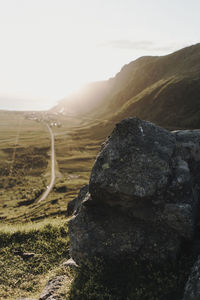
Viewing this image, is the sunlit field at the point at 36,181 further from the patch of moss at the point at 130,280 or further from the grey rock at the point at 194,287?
the grey rock at the point at 194,287

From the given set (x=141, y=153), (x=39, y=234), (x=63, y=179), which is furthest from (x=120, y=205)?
(x=63, y=179)

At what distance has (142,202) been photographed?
550 inches

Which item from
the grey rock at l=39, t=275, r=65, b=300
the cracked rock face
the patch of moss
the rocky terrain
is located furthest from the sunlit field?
the patch of moss

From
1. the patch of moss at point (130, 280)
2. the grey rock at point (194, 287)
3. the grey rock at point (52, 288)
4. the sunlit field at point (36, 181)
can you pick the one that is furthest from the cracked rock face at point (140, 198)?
the sunlit field at point (36, 181)

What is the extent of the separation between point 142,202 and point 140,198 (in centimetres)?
55

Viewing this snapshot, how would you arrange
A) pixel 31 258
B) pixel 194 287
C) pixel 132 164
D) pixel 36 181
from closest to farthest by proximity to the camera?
pixel 194 287
pixel 132 164
pixel 31 258
pixel 36 181

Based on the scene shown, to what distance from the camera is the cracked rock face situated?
13.4 m

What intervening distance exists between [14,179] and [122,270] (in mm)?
136288

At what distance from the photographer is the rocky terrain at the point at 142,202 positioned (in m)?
13.3

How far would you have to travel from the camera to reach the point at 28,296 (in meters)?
14.4

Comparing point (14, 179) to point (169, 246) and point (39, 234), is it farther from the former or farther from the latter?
point (169, 246)

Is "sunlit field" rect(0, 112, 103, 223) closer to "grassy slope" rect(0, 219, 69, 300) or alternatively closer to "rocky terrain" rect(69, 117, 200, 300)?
"grassy slope" rect(0, 219, 69, 300)

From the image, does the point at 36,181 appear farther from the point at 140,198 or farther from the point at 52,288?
the point at 140,198

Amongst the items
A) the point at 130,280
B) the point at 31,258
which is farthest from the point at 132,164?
the point at 31,258
